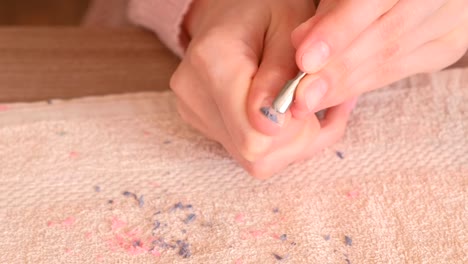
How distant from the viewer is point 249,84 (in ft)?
1.26

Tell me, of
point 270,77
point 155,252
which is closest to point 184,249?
point 155,252

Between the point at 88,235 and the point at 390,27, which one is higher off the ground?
the point at 390,27

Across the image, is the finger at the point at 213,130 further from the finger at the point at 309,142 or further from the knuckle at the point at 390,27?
the knuckle at the point at 390,27

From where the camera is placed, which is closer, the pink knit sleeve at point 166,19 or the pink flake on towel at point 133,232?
the pink flake on towel at point 133,232

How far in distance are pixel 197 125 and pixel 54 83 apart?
14 cm

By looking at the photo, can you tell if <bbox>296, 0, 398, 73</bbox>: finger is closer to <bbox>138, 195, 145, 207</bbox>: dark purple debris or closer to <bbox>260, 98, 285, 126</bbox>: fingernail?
<bbox>260, 98, 285, 126</bbox>: fingernail

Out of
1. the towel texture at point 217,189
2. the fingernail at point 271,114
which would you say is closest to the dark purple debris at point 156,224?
the towel texture at point 217,189

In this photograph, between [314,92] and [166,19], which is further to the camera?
[166,19]

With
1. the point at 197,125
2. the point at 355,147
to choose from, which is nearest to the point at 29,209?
the point at 197,125

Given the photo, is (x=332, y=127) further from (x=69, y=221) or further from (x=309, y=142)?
(x=69, y=221)

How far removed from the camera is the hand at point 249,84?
0.38m

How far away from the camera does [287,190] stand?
0.43 metres

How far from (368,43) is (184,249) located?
0.56 feet

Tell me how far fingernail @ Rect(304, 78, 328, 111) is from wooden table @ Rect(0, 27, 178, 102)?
0.19 meters
